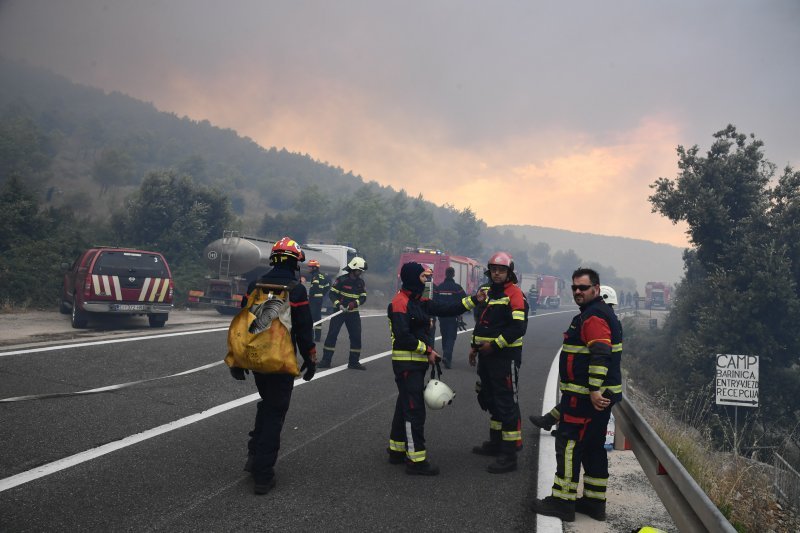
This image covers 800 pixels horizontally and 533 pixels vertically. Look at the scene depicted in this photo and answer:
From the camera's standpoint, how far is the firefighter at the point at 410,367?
4918mm

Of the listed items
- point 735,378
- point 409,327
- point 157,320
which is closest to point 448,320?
point 409,327

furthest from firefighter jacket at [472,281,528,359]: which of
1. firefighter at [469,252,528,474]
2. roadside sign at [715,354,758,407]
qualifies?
roadside sign at [715,354,758,407]

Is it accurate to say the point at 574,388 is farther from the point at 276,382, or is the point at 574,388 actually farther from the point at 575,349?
the point at 276,382

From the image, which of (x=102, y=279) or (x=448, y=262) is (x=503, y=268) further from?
(x=448, y=262)

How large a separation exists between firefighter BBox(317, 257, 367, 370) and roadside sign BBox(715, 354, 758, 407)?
25.4 feet

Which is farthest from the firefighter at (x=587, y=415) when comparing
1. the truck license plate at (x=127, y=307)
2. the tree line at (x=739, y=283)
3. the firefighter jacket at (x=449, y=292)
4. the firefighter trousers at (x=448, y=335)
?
the tree line at (x=739, y=283)

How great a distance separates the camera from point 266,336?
14.2 ft

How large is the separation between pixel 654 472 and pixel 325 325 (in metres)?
A: 14.2

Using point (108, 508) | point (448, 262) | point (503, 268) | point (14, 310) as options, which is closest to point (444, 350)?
point (503, 268)

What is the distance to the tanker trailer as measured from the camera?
1925 cm

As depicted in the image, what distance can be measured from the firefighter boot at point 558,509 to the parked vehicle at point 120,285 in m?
11.5

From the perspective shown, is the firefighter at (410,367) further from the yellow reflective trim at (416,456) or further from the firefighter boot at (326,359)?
the firefighter boot at (326,359)

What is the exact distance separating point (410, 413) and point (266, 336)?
4.95 feet

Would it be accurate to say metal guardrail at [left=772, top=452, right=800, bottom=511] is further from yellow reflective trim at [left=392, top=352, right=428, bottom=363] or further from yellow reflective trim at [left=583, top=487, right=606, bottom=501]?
yellow reflective trim at [left=392, top=352, right=428, bottom=363]
